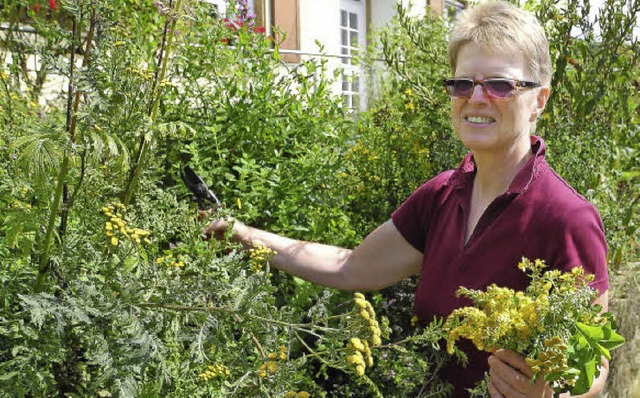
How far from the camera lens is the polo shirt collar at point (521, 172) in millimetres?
2293

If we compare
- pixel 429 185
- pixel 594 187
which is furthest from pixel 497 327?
pixel 594 187

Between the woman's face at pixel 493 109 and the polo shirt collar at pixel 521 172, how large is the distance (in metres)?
0.07

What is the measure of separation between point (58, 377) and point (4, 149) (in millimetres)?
555

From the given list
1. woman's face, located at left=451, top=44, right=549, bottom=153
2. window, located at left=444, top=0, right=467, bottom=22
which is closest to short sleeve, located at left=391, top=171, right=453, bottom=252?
woman's face, located at left=451, top=44, right=549, bottom=153

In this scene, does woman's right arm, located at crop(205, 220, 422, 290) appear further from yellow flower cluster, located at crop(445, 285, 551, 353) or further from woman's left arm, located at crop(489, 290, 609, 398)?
yellow flower cluster, located at crop(445, 285, 551, 353)

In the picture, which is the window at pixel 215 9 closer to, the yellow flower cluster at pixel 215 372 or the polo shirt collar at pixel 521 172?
the polo shirt collar at pixel 521 172

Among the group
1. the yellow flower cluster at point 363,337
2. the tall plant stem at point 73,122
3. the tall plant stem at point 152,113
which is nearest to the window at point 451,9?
the tall plant stem at point 152,113

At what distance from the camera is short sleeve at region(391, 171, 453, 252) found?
259 centimetres

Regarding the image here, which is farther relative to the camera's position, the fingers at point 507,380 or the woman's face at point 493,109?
the woman's face at point 493,109

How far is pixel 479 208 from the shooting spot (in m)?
2.43

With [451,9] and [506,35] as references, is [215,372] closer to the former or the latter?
[506,35]

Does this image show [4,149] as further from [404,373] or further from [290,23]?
[290,23]

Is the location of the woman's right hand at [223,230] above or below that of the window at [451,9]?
below

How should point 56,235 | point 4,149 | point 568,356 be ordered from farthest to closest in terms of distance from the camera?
point 4,149 < point 56,235 < point 568,356
